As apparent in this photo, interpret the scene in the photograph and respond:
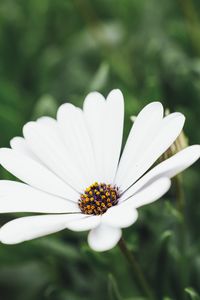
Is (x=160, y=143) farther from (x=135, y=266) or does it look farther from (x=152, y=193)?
(x=135, y=266)

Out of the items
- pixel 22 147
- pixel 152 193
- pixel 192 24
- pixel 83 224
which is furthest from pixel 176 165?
pixel 192 24

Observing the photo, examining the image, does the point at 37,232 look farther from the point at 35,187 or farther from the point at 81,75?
the point at 81,75

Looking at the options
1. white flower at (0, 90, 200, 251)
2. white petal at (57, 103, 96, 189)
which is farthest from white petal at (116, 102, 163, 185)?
Answer: white petal at (57, 103, 96, 189)

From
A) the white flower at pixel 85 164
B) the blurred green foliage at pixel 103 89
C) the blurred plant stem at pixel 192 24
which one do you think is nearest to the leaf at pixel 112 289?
the blurred green foliage at pixel 103 89

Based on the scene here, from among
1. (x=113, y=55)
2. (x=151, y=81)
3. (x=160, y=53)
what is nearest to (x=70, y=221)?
(x=151, y=81)

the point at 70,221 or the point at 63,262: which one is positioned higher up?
the point at 63,262
